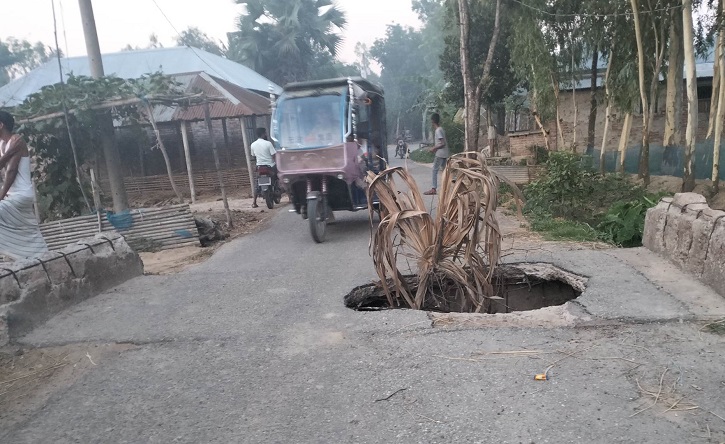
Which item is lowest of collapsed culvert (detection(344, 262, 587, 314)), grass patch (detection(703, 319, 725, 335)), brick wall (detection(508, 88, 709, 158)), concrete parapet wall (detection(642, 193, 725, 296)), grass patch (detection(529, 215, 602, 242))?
collapsed culvert (detection(344, 262, 587, 314))

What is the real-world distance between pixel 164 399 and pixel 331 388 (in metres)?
1.01

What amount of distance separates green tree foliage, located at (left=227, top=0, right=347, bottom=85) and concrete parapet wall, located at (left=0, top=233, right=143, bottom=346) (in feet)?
90.0

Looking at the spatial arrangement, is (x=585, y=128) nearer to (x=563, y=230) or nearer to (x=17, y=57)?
(x=563, y=230)

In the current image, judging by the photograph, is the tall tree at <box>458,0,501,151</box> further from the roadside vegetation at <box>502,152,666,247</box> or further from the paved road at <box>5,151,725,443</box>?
the paved road at <box>5,151,725,443</box>

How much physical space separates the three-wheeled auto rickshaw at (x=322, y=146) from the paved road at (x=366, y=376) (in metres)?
2.98

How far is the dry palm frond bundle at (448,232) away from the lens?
4.48 metres

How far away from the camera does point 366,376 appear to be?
10.4 feet

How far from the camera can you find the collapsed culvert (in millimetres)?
4871

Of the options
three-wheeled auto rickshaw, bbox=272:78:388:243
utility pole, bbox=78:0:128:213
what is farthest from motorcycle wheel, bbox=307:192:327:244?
utility pole, bbox=78:0:128:213

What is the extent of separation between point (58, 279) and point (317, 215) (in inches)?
138

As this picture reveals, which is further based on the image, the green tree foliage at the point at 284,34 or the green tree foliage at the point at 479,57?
the green tree foliage at the point at 284,34

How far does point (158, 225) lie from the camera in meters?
8.34

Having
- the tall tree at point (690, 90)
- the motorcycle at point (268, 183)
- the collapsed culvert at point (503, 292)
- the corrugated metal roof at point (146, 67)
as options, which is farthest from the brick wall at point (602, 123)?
the collapsed culvert at point (503, 292)

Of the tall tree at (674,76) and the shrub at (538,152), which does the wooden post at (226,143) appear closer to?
the shrub at (538,152)
